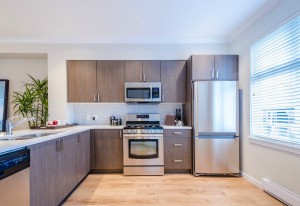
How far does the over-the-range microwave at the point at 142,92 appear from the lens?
3.88m

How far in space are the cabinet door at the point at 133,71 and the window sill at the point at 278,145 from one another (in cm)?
231

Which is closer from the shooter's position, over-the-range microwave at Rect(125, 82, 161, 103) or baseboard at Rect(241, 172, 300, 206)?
baseboard at Rect(241, 172, 300, 206)

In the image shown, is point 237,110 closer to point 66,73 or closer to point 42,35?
point 66,73

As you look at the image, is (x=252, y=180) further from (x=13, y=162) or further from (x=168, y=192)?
(x=13, y=162)

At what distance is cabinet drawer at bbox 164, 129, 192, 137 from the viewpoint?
3646 mm

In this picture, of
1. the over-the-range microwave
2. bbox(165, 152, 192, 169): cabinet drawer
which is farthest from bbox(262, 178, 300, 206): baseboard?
the over-the-range microwave

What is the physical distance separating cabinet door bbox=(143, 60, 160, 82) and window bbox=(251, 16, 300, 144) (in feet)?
5.62

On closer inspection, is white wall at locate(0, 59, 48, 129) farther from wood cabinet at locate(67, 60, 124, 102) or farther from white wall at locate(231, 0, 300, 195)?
white wall at locate(231, 0, 300, 195)

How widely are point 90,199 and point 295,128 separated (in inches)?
108

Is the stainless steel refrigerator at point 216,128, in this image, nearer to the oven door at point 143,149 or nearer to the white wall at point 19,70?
the oven door at point 143,149

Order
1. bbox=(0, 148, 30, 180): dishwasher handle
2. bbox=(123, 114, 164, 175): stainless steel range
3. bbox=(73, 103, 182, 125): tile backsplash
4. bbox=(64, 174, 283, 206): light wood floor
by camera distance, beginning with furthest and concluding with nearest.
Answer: bbox=(73, 103, 182, 125): tile backsplash
bbox=(123, 114, 164, 175): stainless steel range
bbox=(64, 174, 283, 206): light wood floor
bbox=(0, 148, 30, 180): dishwasher handle

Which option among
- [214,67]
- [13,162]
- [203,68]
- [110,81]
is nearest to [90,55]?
[110,81]

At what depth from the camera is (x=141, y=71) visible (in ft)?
13.0

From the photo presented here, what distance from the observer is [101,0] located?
8.23 ft
